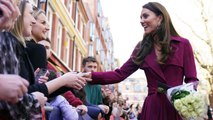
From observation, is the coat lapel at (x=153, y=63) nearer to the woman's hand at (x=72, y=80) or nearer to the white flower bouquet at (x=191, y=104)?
the white flower bouquet at (x=191, y=104)

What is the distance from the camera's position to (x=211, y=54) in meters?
21.7

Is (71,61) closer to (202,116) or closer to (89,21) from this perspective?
(89,21)

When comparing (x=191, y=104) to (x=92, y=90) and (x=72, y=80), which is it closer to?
(x=72, y=80)

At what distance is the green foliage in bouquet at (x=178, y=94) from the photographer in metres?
3.28

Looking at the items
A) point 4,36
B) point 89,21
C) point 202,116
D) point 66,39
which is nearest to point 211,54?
point 66,39

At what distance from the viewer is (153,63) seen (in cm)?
388

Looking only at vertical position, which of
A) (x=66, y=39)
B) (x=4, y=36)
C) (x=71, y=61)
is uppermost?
(x=4, y=36)

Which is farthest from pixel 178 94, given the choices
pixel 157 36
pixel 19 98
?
pixel 19 98

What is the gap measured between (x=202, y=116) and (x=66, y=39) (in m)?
21.3

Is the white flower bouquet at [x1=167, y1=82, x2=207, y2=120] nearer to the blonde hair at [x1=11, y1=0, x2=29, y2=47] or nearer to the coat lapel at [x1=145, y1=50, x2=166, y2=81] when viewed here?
the coat lapel at [x1=145, y1=50, x2=166, y2=81]

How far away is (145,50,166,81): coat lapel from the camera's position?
378 cm

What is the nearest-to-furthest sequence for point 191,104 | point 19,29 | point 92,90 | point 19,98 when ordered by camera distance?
point 19,98, point 19,29, point 191,104, point 92,90

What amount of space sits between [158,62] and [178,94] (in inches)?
23.0

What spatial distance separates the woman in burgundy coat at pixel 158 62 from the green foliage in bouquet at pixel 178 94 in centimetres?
30
